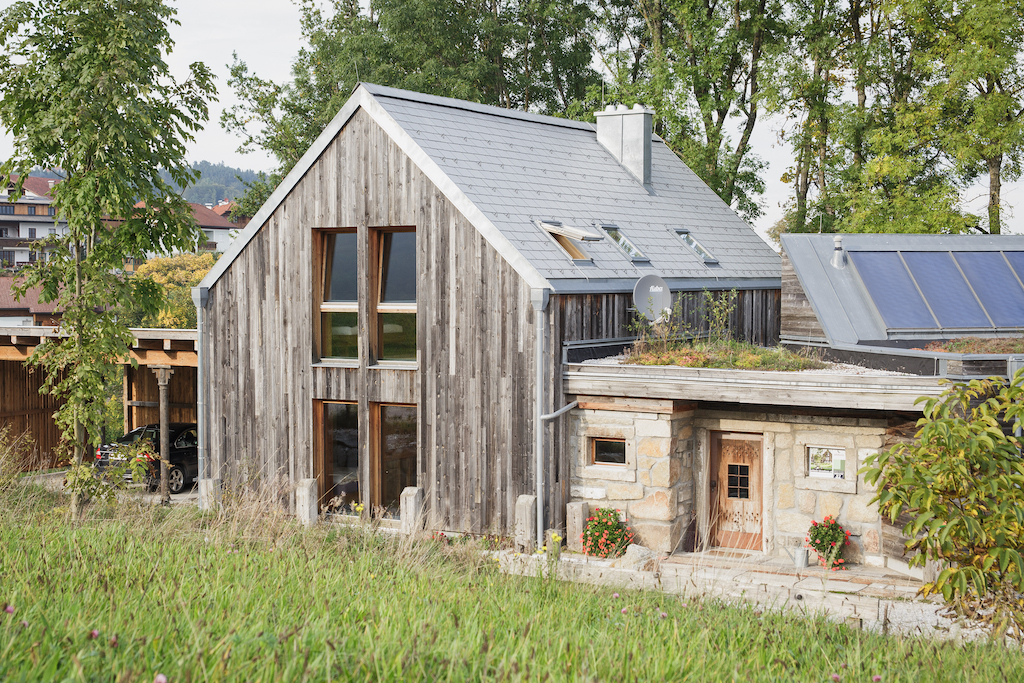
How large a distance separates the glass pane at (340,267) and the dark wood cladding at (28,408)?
33.9ft

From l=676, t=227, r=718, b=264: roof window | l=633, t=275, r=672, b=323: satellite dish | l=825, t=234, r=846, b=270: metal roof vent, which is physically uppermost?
l=676, t=227, r=718, b=264: roof window

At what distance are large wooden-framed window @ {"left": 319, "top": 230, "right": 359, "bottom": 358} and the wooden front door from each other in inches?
223

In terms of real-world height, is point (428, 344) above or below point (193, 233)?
below

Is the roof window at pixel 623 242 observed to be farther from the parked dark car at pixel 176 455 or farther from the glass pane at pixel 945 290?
the parked dark car at pixel 176 455

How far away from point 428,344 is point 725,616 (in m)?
8.01

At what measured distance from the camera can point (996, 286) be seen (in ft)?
47.1

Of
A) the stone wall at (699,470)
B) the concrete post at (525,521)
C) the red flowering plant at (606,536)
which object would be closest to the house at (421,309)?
the concrete post at (525,521)

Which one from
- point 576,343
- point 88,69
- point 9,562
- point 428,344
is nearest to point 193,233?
point 88,69

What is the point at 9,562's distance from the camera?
225 inches

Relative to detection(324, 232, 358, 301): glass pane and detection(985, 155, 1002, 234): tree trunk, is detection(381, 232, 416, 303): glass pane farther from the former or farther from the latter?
detection(985, 155, 1002, 234): tree trunk

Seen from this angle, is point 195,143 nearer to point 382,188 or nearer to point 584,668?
point 382,188

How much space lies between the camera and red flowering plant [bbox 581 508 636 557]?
39.8 ft

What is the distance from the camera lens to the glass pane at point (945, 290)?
13.6m

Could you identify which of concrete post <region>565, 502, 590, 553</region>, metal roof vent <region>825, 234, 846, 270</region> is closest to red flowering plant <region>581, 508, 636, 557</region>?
concrete post <region>565, 502, 590, 553</region>
